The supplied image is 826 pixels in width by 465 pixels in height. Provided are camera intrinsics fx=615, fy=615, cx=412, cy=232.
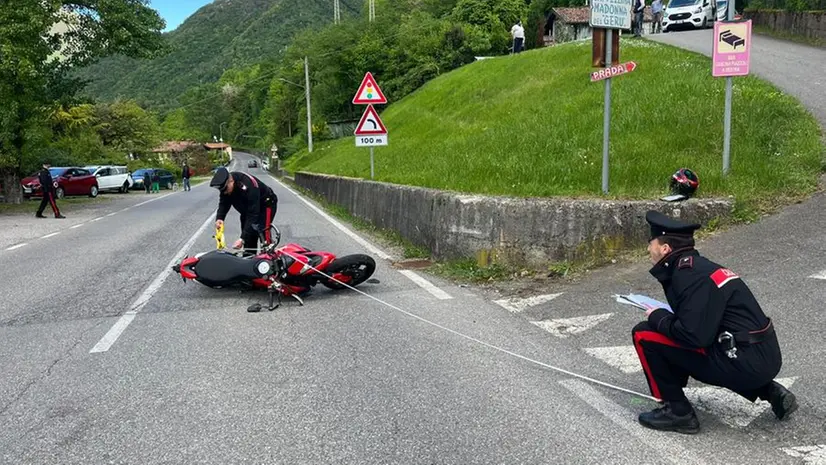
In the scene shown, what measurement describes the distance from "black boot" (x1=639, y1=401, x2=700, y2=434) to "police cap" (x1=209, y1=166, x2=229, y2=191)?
17.7 ft

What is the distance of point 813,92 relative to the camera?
13.5 metres

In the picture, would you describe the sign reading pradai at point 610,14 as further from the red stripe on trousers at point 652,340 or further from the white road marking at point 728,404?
the red stripe on trousers at point 652,340

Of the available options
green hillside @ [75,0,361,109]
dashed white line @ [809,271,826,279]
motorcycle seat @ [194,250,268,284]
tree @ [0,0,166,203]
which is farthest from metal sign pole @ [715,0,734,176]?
green hillside @ [75,0,361,109]

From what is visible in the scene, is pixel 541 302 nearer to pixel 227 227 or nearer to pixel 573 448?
pixel 573 448

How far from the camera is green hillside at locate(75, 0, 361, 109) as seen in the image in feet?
411

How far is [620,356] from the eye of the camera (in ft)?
16.2

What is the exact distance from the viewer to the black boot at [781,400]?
356 centimetres

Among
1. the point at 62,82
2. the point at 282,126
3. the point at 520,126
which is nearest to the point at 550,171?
the point at 520,126

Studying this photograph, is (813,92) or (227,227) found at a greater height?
(813,92)

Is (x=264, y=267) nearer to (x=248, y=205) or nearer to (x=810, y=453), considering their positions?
(x=248, y=205)

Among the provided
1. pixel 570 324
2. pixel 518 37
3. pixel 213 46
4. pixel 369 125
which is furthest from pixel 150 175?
pixel 213 46

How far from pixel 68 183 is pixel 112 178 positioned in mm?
6472

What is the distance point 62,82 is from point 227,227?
1475 cm

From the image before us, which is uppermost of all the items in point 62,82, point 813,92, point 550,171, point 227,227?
point 62,82
